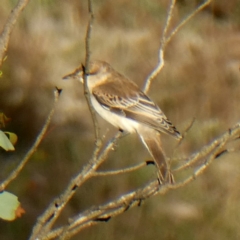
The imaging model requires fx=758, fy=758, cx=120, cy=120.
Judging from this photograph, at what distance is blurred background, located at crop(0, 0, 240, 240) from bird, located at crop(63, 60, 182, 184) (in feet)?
7.66

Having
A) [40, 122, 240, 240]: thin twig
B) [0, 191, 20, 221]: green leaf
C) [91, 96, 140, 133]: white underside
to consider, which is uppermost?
[0, 191, 20, 221]: green leaf

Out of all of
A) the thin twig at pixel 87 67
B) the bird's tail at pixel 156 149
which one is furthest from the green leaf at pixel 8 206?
the bird's tail at pixel 156 149

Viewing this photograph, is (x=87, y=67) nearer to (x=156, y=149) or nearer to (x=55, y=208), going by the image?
(x=55, y=208)

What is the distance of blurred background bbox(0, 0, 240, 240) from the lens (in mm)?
9078

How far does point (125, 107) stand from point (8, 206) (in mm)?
3168

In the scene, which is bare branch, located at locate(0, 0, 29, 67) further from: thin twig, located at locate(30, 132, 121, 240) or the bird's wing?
the bird's wing

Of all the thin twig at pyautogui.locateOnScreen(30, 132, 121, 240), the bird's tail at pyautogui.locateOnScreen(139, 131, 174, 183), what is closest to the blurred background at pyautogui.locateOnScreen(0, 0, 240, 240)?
the bird's tail at pyautogui.locateOnScreen(139, 131, 174, 183)

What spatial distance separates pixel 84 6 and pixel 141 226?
Result: 2753 millimetres

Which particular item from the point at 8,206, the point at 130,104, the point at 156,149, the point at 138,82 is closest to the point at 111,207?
the point at 8,206

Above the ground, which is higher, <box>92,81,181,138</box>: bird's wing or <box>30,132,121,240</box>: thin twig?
<box>30,132,121,240</box>: thin twig

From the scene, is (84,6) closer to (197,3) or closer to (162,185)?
(197,3)

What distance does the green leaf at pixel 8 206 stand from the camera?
10.7ft

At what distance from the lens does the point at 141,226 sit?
357 inches

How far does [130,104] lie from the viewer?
636 centimetres
